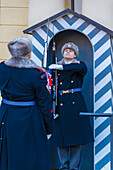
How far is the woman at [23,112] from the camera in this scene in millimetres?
2721

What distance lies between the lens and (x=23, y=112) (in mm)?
2758

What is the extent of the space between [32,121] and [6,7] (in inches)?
103

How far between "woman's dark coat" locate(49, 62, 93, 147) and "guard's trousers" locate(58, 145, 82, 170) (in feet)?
0.31

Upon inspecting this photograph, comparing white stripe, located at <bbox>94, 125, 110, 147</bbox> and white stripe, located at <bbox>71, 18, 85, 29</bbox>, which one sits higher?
white stripe, located at <bbox>71, 18, 85, 29</bbox>

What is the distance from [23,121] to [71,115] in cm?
101

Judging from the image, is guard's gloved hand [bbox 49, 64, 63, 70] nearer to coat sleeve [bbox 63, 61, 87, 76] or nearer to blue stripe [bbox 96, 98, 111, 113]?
coat sleeve [bbox 63, 61, 87, 76]

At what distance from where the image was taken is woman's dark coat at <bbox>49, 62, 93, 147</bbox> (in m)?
3.64

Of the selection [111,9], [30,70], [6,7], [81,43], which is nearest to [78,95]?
[81,43]

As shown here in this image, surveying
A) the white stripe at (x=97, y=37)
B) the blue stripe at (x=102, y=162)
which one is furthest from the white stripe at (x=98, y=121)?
the white stripe at (x=97, y=37)

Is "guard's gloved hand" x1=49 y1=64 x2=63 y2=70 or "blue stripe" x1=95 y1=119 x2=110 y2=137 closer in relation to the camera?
"guard's gloved hand" x1=49 y1=64 x2=63 y2=70

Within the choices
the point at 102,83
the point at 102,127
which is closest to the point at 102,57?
the point at 102,83

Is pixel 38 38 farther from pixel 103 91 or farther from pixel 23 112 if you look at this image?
pixel 23 112

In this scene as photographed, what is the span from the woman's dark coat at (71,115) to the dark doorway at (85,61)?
0.34 m

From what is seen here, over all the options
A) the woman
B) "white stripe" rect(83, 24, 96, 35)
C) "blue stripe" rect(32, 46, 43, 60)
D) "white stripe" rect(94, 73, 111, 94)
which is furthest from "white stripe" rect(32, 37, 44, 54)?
the woman
